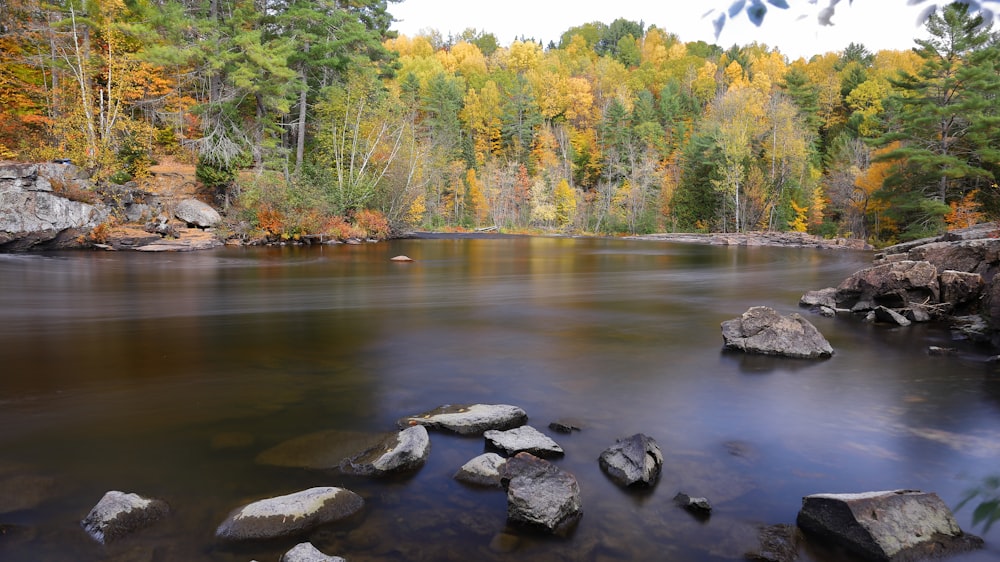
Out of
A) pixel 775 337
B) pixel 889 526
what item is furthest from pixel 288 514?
pixel 775 337

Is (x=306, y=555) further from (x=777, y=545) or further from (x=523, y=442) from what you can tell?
(x=777, y=545)

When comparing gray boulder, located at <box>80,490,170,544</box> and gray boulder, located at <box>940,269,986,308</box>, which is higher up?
gray boulder, located at <box>940,269,986,308</box>

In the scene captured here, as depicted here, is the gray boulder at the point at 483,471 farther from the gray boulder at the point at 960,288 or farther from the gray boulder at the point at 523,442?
the gray boulder at the point at 960,288

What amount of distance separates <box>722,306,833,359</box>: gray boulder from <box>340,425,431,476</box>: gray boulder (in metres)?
6.79

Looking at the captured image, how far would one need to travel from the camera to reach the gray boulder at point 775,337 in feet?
32.1

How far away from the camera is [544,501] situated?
4.34 meters

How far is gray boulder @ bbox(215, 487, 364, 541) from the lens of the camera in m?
4.10

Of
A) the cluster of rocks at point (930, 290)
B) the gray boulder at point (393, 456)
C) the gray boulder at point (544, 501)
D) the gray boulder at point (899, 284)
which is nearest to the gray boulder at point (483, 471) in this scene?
the gray boulder at point (544, 501)

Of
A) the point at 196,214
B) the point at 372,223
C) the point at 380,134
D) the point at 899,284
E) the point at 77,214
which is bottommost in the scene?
the point at 899,284

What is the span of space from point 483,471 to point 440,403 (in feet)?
7.92

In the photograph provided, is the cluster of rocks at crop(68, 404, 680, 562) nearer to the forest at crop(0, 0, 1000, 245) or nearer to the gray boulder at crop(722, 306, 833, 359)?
the gray boulder at crop(722, 306, 833, 359)

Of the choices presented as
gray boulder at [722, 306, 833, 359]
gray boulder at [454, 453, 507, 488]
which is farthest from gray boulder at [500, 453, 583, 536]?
gray boulder at [722, 306, 833, 359]

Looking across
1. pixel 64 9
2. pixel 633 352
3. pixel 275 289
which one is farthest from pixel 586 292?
pixel 64 9

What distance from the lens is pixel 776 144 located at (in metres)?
55.6
